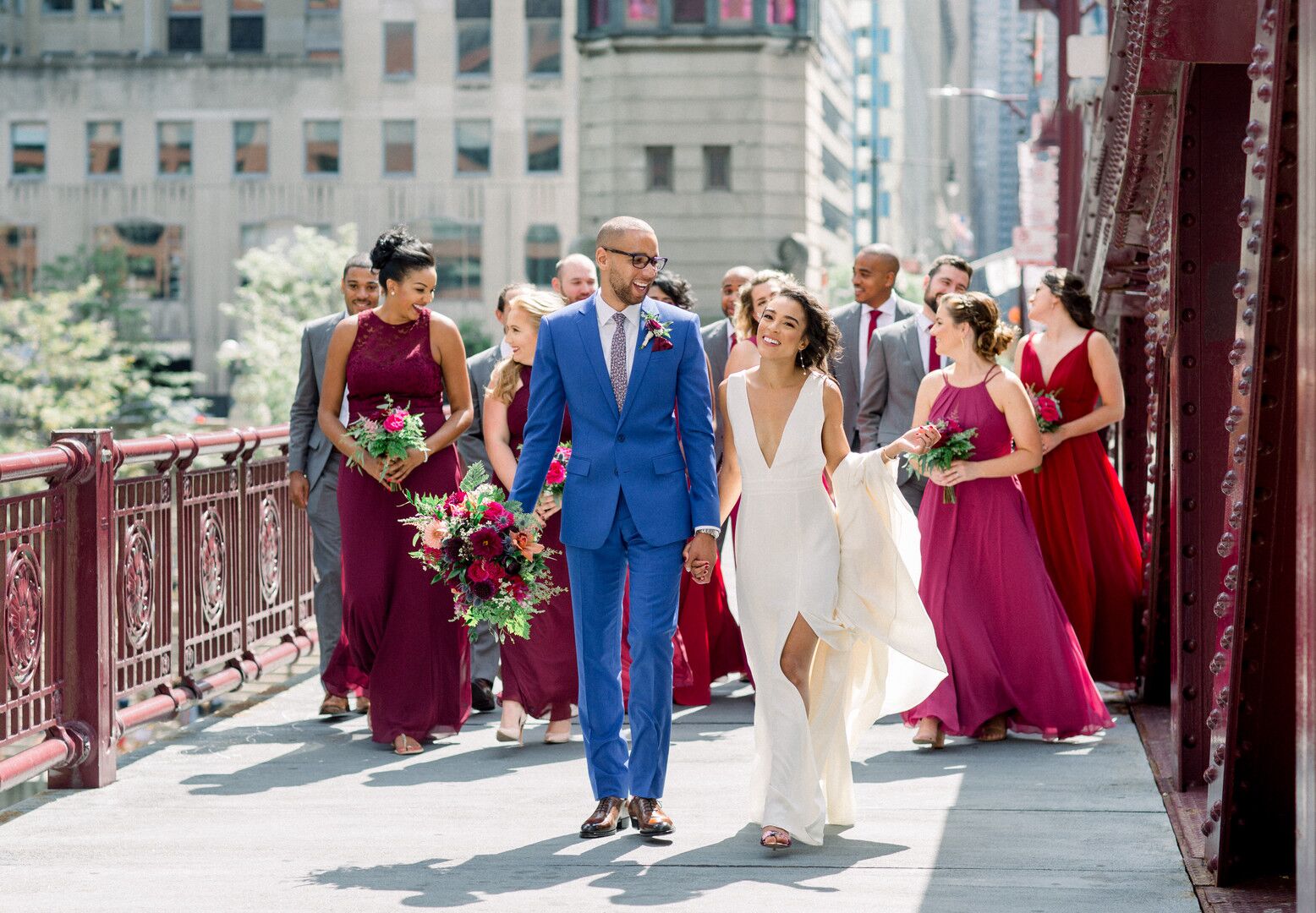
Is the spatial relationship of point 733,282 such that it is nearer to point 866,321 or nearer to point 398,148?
point 866,321

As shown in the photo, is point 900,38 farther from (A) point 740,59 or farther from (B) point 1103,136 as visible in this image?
(B) point 1103,136

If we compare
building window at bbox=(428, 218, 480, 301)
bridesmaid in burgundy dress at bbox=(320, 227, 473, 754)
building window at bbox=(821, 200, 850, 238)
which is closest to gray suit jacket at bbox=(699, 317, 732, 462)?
bridesmaid in burgundy dress at bbox=(320, 227, 473, 754)

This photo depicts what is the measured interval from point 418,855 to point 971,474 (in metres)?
3.48

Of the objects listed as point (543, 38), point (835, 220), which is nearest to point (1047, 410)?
point (543, 38)

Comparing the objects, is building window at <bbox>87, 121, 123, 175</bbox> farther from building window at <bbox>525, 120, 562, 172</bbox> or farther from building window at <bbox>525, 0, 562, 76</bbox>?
building window at <bbox>525, 0, 562, 76</bbox>

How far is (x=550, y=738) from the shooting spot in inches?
352

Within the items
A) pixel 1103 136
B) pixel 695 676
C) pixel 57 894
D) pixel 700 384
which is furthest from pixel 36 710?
pixel 1103 136

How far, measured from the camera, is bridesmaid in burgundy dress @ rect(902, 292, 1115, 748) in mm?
8766

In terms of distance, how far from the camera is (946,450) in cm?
883

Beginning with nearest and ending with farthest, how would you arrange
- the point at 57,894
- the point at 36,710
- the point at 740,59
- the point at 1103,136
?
the point at 57,894 < the point at 36,710 < the point at 1103,136 < the point at 740,59

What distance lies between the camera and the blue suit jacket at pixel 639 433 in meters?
6.62

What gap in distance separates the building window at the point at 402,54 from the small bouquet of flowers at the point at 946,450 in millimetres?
66789

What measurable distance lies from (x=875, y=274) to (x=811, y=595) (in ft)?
14.2

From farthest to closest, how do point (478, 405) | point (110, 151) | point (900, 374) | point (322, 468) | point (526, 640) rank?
point (110, 151), point (900, 374), point (478, 405), point (322, 468), point (526, 640)
